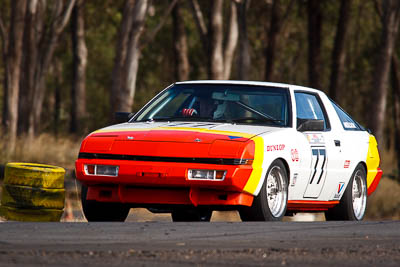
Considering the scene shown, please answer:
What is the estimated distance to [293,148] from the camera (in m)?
10.1

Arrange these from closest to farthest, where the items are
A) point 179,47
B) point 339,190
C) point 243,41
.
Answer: point 339,190 → point 243,41 → point 179,47

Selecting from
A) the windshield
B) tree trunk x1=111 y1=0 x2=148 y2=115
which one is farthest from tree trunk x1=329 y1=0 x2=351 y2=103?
the windshield

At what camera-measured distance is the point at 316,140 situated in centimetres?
1080

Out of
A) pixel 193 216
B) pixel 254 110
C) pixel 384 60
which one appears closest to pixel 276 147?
pixel 254 110

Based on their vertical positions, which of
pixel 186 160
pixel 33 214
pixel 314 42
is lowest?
pixel 314 42

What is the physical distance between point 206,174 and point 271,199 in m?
0.94

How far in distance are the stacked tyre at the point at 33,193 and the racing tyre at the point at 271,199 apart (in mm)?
1874

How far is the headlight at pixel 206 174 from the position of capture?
9.16m

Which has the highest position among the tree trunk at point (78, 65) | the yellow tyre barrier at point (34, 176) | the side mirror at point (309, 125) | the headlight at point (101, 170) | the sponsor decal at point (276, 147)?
the side mirror at point (309, 125)

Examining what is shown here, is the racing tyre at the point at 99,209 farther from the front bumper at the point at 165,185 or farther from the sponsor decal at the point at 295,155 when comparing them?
the sponsor decal at the point at 295,155

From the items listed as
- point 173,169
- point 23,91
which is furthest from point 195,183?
point 23,91

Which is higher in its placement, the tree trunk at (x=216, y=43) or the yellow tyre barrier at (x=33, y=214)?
the yellow tyre barrier at (x=33, y=214)

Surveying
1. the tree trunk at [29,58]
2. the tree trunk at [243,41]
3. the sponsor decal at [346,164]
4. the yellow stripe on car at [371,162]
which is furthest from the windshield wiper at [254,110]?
the tree trunk at [29,58]

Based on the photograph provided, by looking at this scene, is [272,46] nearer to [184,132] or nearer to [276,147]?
[276,147]
